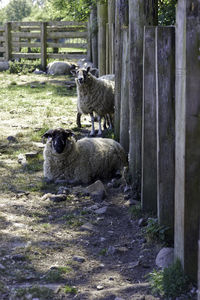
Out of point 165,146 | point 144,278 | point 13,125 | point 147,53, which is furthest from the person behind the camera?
point 13,125

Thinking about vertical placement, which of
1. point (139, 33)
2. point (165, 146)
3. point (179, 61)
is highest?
point (139, 33)

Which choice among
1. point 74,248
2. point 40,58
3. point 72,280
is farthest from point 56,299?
point 40,58

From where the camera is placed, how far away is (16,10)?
70.2m

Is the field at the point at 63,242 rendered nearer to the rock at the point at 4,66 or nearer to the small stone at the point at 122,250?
the small stone at the point at 122,250

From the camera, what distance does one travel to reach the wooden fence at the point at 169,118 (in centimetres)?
318

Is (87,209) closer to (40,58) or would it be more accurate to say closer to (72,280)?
(72,280)

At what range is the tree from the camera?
68.9 m

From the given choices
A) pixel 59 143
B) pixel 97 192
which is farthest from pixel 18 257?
pixel 59 143

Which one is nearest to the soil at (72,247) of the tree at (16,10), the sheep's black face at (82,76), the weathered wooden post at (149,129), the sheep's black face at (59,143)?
the weathered wooden post at (149,129)

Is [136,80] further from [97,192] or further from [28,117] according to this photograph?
[28,117]

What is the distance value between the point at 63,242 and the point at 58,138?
2793 mm

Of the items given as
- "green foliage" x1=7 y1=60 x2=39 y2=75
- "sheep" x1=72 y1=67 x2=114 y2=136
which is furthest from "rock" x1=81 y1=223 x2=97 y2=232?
"green foliage" x1=7 y1=60 x2=39 y2=75

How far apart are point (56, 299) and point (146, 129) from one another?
86.9 inches

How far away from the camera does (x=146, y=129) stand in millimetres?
5008
